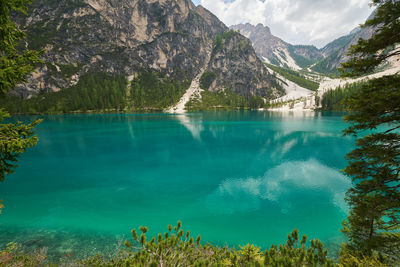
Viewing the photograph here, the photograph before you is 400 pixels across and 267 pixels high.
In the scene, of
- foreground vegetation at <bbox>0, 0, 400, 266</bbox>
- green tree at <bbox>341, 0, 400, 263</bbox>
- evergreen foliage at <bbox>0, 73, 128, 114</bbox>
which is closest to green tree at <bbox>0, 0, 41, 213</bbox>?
foreground vegetation at <bbox>0, 0, 400, 266</bbox>

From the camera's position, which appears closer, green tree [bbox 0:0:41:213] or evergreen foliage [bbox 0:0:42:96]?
green tree [bbox 0:0:41:213]

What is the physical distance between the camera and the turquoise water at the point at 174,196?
15.5 metres

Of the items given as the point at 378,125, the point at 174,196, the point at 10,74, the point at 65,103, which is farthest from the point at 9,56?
the point at 65,103

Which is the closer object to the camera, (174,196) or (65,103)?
(174,196)

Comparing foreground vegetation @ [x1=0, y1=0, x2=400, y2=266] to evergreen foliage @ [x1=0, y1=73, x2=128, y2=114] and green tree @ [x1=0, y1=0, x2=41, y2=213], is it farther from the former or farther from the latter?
evergreen foliage @ [x1=0, y1=73, x2=128, y2=114]

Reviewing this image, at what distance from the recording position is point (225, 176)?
28.2 meters

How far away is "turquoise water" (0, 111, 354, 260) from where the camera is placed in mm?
15477

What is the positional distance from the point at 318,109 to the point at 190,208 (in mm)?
196159

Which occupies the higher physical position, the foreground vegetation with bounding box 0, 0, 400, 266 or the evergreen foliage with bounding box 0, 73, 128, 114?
the evergreen foliage with bounding box 0, 73, 128, 114

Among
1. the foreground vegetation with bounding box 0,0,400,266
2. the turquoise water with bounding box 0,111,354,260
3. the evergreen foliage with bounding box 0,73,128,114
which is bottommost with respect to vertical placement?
the turquoise water with bounding box 0,111,354,260

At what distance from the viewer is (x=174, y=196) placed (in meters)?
22.0

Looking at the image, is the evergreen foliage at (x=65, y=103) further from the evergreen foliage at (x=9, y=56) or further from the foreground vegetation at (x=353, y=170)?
the foreground vegetation at (x=353, y=170)

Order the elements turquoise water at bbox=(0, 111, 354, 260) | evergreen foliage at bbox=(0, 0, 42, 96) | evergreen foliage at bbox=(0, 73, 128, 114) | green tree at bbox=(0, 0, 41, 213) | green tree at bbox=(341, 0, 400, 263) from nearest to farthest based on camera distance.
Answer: green tree at bbox=(0, 0, 41, 213) → evergreen foliage at bbox=(0, 0, 42, 96) → green tree at bbox=(341, 0, 400, 263) → turquoise water at bbox=(0, 111, 354, 260) → evergreen foliage at bbox=(0, 73, 128, 114)

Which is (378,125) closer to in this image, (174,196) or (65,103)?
(174,196)
